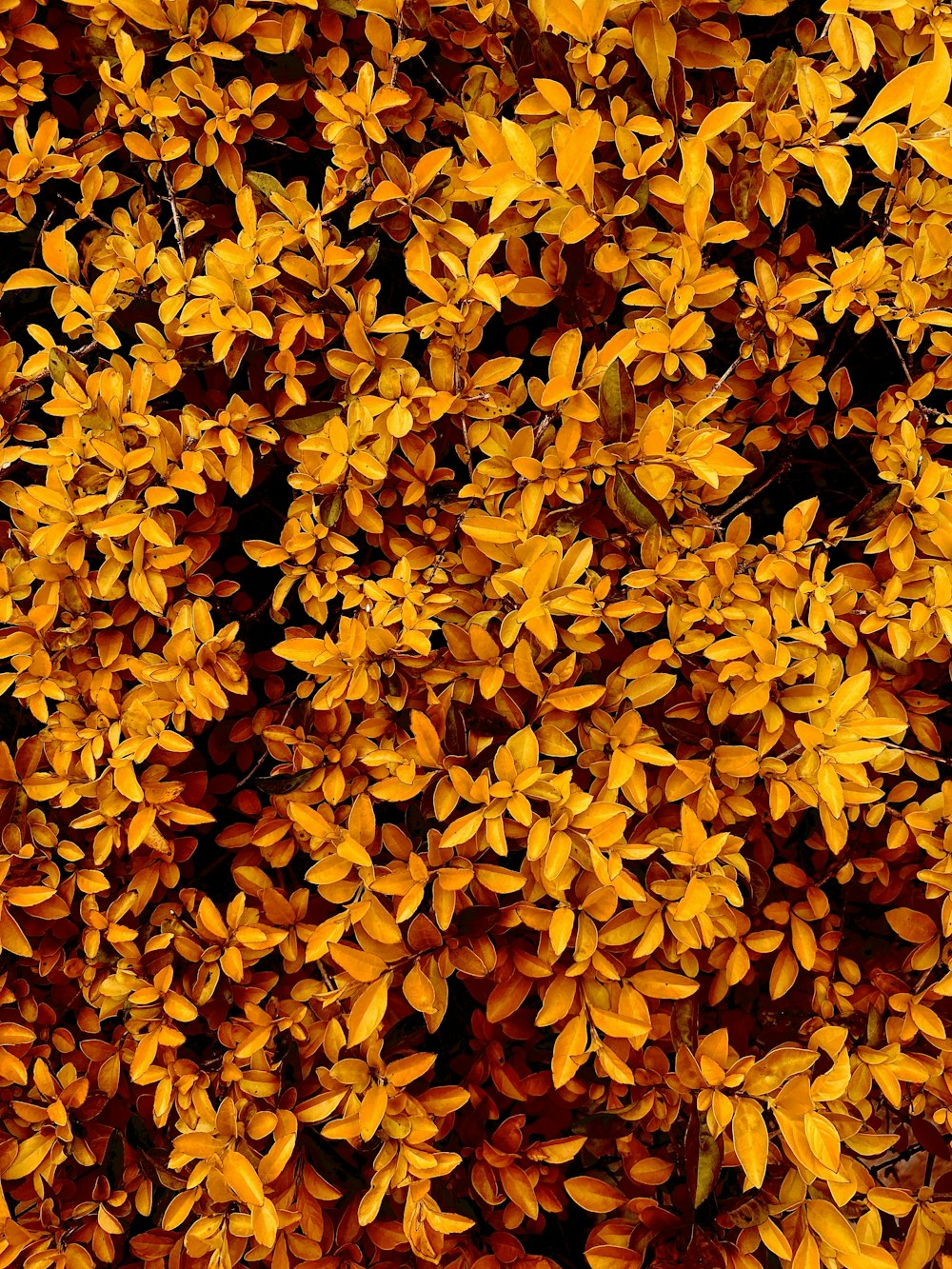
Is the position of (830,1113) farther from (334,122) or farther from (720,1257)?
(334,122)

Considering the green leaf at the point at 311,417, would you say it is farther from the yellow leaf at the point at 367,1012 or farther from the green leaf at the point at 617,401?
the yellow leaf at the point at 367,1012

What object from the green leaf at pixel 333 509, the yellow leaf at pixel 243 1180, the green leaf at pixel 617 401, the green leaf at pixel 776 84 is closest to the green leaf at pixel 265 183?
the green leaf at pixel 333 509

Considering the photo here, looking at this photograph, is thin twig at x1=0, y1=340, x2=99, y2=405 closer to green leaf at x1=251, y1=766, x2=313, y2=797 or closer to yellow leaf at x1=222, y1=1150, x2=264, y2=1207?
green leaf at x1=251, y1=766, x2=313, y2=797

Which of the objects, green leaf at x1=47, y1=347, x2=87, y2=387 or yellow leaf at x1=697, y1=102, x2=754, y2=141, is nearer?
yellow leaf at x1=697, y1=102, x2=754, y2=141

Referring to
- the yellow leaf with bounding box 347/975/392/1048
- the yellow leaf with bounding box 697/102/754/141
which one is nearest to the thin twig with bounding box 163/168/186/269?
the yellow leaf with bounding box 697/102/754/141

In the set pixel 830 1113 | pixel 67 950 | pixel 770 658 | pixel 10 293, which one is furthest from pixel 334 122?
→ pixel 830 1113

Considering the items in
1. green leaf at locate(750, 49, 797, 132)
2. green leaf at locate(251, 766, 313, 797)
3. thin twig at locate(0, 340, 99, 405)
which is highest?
green leaf at locate(750, 49, 797, 132)

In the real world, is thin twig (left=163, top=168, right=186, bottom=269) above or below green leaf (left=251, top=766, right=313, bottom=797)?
above
